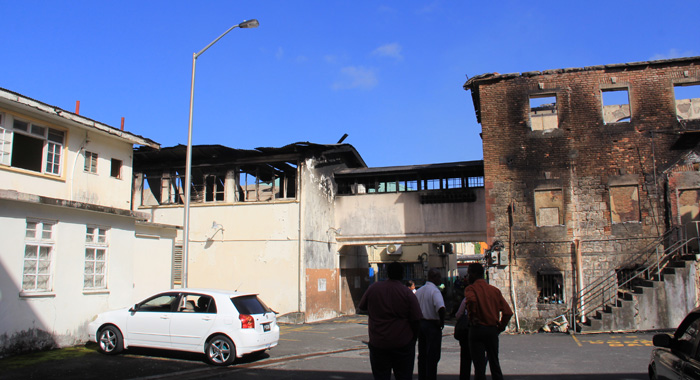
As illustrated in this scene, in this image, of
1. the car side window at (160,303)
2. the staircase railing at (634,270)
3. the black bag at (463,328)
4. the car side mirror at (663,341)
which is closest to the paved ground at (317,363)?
the car side window at (160,303)

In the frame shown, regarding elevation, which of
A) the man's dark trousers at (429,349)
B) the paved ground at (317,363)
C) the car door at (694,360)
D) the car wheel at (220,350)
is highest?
the car door at (694,360)

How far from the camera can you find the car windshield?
1070cm

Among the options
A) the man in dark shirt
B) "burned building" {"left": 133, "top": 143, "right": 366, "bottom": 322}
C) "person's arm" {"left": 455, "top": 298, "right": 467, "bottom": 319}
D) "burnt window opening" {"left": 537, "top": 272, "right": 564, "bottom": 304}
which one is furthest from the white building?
"burnt window opening" {"left": 537, "top": 272, "right": 564, "bottom": 304}

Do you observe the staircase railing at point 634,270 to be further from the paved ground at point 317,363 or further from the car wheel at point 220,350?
the car wheel at point 220,350

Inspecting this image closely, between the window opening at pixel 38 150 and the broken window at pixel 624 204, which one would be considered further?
the broken window at pixel 624 204

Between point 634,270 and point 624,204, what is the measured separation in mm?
2322

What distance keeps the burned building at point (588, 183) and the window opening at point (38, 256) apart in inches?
552

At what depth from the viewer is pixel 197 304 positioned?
11.0m

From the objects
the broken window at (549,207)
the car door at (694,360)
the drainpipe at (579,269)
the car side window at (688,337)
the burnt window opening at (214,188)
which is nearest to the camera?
the car door at (694,360)

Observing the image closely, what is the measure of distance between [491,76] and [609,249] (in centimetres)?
760

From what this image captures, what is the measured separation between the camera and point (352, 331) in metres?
17.7

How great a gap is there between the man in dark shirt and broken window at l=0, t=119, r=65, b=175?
10492 millimetres

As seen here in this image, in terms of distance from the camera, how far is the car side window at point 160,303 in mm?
11125

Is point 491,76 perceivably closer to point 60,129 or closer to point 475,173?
point 475,173
